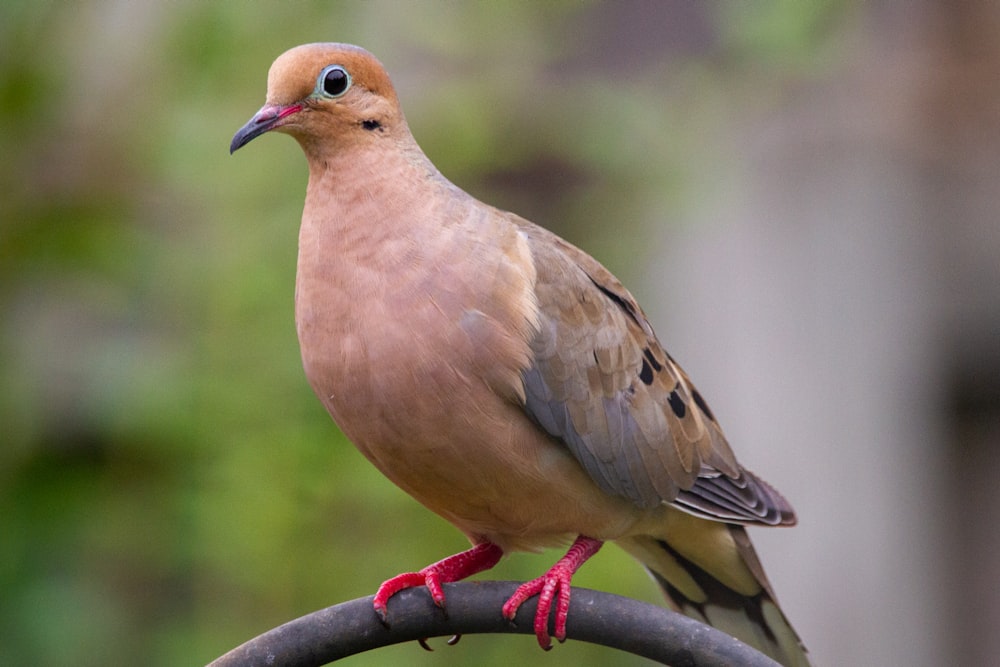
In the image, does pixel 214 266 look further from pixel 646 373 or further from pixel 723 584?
pixel 723 584

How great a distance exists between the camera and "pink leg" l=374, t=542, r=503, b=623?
227 cm

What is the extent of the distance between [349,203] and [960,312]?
Answer: 2.87 meters

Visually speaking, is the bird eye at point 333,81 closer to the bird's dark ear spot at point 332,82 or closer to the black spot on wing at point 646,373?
the bird's dark ear spot at point 332,82

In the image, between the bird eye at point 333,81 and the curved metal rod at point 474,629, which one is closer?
the curved metal rod at point 474,629

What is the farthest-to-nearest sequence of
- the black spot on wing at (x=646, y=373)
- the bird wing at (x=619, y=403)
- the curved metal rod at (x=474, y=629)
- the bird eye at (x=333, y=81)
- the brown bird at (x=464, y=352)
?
the black spot on wing at (x=646, y=373)
the bird wing at (x=619, y=403)
the bird eye at (x=333, y=81)
the brown bird at (x=464, y=352)
the curved metal rod at (x=474, y=629)

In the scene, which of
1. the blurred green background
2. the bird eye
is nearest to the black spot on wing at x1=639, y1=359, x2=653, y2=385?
the bird eye

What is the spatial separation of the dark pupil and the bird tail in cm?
120

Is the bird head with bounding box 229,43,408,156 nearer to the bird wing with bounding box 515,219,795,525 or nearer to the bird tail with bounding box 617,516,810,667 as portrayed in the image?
the bird wing with bounding box 515,219,795,525

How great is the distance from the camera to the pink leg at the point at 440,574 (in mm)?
2266

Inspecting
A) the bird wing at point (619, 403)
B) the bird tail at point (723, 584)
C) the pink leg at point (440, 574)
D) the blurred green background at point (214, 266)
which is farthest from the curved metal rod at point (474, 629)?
the blurred green background at point (214, 266)

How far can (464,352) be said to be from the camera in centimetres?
225

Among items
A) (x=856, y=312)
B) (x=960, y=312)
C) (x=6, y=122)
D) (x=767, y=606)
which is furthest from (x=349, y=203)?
(x=960, y=312)

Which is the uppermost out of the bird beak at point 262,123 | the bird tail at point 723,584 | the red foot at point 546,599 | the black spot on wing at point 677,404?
the bird beak at point 262,123

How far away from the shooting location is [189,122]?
11.1 ft
